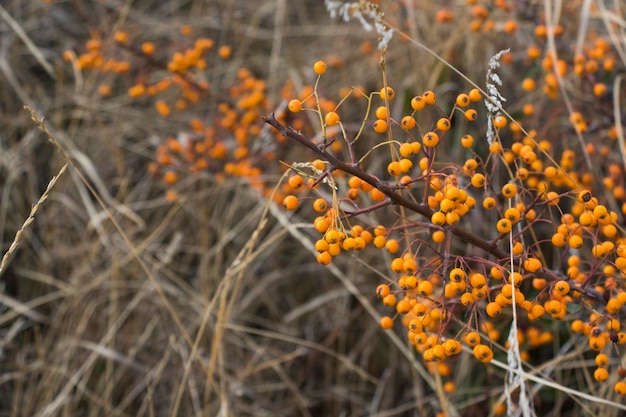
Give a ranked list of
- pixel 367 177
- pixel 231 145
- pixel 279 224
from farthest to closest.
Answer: pixel 231 145 → pixel 279 224 → pixel 367 177

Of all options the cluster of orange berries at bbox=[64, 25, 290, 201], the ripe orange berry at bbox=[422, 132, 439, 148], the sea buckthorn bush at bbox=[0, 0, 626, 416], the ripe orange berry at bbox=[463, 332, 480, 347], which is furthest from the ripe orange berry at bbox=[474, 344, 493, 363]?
the cluster of orange berries at bbox=[64, 25, 290, 201]

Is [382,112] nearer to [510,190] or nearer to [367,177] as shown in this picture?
[367,177]

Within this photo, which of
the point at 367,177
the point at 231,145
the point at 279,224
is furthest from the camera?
the point at 231,145

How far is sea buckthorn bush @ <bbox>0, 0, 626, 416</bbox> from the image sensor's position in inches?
69.8

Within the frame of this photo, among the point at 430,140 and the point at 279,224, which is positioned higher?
the point at 430,140

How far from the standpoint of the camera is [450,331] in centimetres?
177

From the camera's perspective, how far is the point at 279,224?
7.61 ft

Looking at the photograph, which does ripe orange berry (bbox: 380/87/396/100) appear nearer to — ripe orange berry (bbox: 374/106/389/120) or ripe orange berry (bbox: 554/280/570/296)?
ripe orange berry (bbox: 374/106/389/120)

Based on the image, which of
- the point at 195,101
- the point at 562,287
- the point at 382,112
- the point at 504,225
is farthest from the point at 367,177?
the point at 195,101

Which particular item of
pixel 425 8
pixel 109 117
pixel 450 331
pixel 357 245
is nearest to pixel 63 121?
pixel 109 117

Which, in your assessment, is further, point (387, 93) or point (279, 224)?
point (279, 224)

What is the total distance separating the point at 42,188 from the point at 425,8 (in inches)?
67.6

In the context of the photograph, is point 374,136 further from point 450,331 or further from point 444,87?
point 450,331

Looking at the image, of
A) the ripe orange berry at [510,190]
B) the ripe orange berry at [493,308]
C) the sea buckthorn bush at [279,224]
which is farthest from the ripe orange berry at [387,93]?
the sea buckthorn bush at [279,224]
